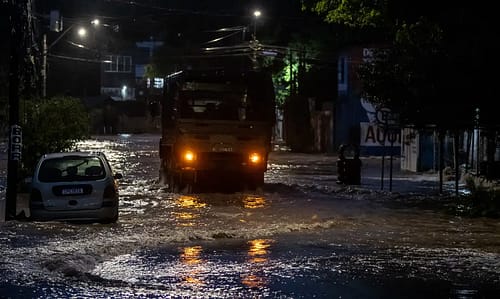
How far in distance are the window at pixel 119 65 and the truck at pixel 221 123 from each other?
317 feet

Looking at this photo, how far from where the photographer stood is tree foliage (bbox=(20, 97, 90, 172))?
24391 mm

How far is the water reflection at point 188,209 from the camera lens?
1778 cm

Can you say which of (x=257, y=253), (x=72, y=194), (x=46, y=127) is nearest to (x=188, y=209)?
(x=72, y=194)

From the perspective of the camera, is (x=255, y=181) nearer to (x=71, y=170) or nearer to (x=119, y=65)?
(x=71, y=170)

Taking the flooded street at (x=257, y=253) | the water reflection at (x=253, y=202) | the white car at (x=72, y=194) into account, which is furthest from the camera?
the water reflection at (x=253, y=202)

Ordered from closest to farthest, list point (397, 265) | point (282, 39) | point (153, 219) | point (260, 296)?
point (260, 296)
point (397, 265)
point (153, 219)
point (282, 39)

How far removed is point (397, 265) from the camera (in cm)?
1197

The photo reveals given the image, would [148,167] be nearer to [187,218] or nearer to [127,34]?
[187,218]

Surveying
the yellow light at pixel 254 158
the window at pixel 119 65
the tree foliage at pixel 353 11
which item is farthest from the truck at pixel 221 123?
the window at pixel 119 65

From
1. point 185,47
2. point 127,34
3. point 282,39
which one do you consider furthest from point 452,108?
point 127,34

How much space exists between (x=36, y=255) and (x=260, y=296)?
4002 mm

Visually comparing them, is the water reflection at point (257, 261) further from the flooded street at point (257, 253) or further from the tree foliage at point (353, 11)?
the tree foliage at point (353, 11)

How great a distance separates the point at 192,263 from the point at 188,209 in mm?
8583

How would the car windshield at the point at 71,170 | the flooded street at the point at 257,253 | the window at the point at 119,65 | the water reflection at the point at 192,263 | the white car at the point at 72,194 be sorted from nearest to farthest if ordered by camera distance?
1. the flooded street at the point at 257,253
2. the water reflection at the point at 192,263
3. the white car at the point at 72,194
4. the car windshield at the point at 71,170
5. the window at the point at 119,65
